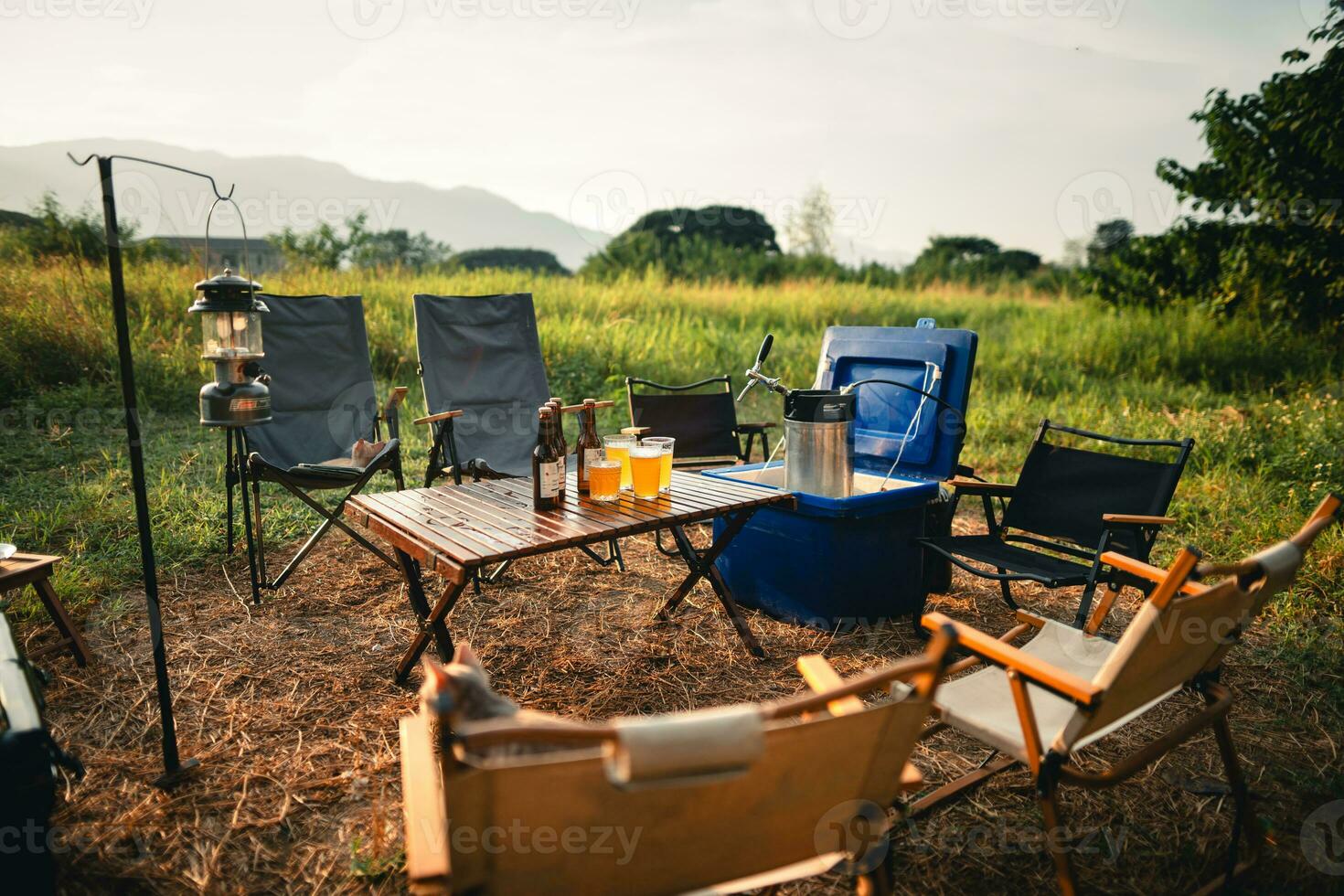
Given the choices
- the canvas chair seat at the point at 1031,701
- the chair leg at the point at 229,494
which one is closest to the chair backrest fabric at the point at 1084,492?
the canvas chair seat at the point at 1031,701

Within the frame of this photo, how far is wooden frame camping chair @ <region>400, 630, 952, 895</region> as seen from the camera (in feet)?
2.97

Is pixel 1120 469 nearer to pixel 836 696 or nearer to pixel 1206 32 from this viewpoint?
pixel 836 696

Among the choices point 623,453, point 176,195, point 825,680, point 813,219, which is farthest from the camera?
point 813,219

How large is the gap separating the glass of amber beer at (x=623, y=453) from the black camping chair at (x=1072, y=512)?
1152 millimetres

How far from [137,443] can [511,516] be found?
1.01 metres

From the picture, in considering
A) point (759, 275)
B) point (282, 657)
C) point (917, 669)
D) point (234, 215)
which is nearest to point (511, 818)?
point (917, 669)

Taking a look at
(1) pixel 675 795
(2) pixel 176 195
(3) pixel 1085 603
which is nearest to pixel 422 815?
(1) pixel 675 795

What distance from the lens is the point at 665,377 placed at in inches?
287

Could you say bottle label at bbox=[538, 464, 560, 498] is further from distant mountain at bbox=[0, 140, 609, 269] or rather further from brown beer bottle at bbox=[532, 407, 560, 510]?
distant mountain at bbox=[0, 140, 609, 269]

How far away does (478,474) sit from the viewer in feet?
11.3

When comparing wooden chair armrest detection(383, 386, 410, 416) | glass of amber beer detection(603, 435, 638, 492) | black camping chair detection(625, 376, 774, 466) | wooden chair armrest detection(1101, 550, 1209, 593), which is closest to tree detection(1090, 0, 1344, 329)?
black camping chair detection(625, 376, 774, 466)

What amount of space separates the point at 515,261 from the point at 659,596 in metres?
21.0

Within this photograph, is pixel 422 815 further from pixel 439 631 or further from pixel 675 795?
pixel 439 631

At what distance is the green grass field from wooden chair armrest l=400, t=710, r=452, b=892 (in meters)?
2.60
